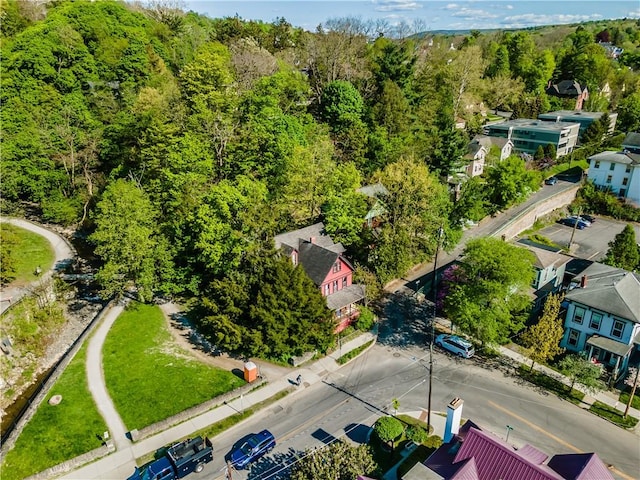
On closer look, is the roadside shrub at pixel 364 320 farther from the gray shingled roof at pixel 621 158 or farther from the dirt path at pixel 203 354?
the gray shingled roof at pixel 621 158

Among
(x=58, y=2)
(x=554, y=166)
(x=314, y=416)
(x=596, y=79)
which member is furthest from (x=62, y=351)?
(x=596, y=79)

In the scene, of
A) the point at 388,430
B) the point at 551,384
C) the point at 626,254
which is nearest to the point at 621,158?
the point at 626,254

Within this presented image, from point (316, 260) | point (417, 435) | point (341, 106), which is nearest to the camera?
point (417, 435)

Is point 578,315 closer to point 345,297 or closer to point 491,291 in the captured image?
point 491,291

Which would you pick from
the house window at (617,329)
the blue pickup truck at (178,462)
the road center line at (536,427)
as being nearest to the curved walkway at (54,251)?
the blue pickup truck at (178,462)

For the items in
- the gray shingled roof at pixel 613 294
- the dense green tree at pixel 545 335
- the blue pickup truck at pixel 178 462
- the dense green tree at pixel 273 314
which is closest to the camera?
the blue pickup truck at pixel 178 462
